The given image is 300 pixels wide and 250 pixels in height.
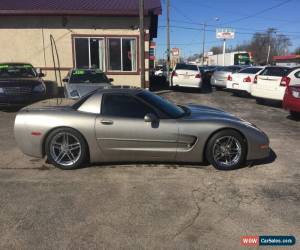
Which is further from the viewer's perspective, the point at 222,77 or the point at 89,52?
the point at 222,77

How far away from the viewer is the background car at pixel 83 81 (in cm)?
1168

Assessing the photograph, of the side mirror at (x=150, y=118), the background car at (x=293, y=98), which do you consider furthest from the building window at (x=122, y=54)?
the side mirror at (x=150, y=118)

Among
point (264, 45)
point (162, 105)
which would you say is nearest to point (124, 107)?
point (162, 105)

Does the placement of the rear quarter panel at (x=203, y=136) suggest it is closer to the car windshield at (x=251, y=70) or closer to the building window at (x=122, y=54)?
the car windshield at (x=251, y=70)

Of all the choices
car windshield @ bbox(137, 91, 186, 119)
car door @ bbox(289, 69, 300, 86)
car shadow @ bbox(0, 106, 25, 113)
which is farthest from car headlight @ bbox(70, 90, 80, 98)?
car door @ bbox(289, 69, 300, 86)

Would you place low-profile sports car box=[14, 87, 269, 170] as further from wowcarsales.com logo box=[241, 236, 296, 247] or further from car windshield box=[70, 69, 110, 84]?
car windshield box=[70, 69, 110, 84]

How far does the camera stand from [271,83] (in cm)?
1419

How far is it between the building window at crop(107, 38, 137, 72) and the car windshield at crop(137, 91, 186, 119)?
1194 centimetres

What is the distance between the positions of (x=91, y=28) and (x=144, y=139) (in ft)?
42.1

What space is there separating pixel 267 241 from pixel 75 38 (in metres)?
15.6

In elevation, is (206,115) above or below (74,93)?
above

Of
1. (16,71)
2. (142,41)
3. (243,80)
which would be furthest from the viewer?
(243,80)

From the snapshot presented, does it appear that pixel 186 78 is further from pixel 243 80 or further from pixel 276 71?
pixel 276 71

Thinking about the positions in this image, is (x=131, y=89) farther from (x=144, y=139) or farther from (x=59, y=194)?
(x=59, y=194)
